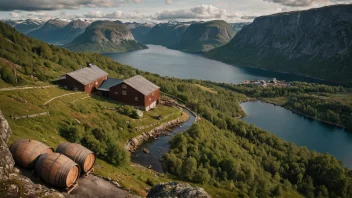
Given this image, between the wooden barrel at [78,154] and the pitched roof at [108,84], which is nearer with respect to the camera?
the wooden barrel at [78,154]

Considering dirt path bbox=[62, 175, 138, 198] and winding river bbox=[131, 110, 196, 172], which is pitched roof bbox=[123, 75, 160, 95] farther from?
dirt path bbox=[62, 175, 138, 198]

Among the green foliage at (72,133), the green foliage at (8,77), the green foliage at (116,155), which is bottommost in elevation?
the green foliage at (116,155)

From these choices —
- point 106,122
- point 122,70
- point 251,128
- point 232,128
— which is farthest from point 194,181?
point 122,70

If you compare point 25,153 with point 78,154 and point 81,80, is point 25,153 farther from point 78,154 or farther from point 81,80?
point 81,80

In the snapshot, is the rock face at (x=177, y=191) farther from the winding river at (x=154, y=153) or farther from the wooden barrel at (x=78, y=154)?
the winding river at (x=154, y=153)

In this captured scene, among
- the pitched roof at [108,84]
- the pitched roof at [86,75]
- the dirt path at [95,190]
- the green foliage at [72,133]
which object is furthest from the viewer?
the pitched roof at [108,84]

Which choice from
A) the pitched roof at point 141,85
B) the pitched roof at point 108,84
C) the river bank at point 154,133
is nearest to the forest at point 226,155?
the river bank at point 154,133
